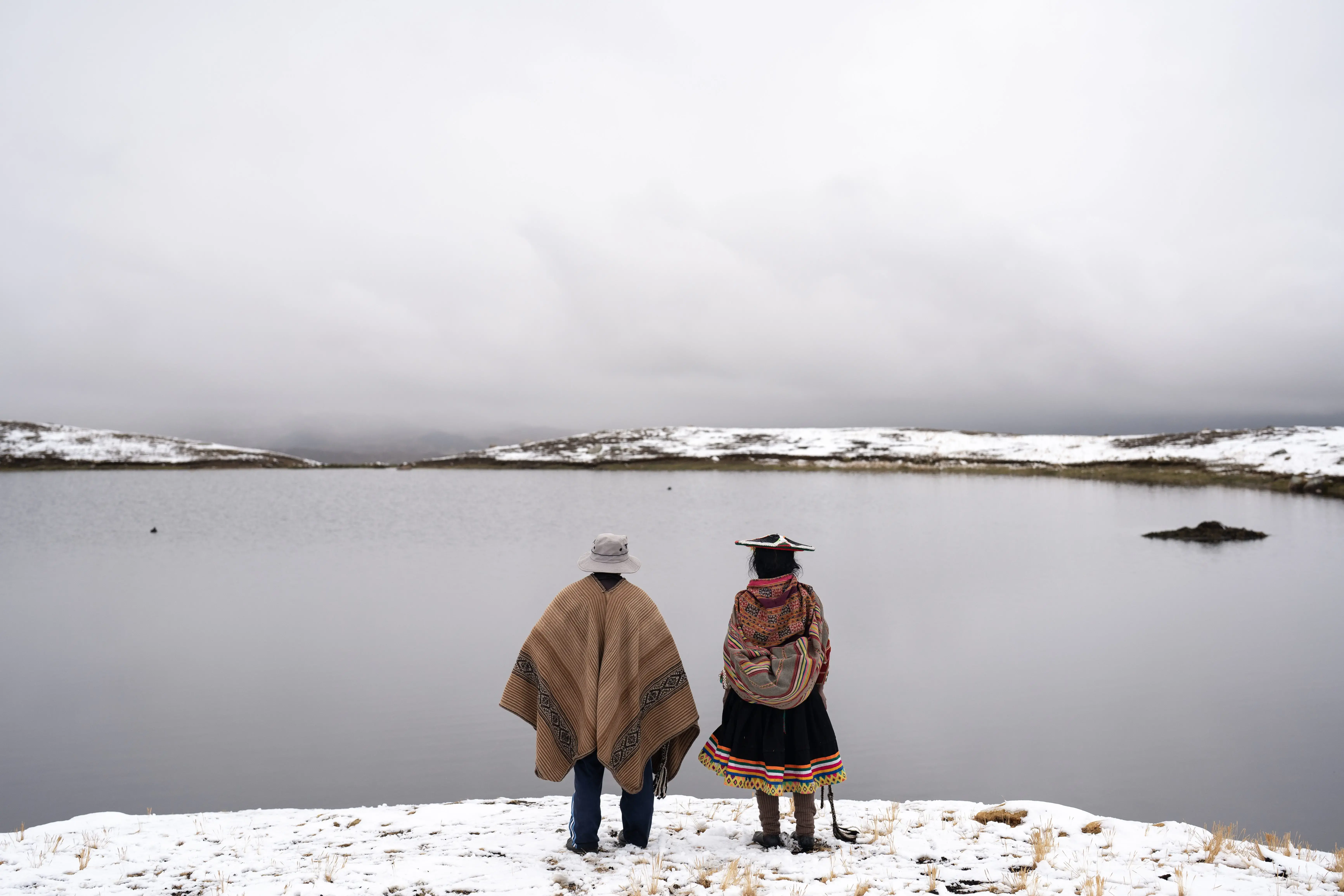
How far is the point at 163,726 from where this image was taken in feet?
26.7

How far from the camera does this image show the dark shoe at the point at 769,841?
4.64 metres

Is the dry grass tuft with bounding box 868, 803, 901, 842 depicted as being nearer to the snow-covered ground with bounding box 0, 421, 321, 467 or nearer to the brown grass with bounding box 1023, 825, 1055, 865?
the brown grass with bounding box 1023, 825, 1055, 865

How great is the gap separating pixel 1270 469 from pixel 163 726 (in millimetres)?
64153

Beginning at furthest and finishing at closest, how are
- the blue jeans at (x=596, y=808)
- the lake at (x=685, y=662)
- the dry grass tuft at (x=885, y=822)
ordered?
the lake at (x=685, y=662) → the dry grass tuft at (x=885, y=822) → the blue jeans at (x=596, y=808)

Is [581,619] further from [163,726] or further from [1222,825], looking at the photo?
[163,726]

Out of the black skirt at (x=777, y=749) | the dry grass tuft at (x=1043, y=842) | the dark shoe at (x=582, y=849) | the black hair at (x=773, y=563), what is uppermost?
the black hair at (x=773, y=563)

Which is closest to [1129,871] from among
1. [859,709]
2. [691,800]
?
[691,800]

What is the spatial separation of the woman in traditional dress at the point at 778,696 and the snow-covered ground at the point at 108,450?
92182mm

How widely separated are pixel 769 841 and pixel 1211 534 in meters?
23.5

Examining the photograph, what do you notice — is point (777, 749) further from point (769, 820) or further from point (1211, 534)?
point (1211, 534)

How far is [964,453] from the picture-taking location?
8144 cm

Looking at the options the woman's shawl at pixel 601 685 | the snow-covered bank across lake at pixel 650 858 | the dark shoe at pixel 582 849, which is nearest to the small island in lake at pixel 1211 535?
the snow-covered bank across lake at pixel 650 858

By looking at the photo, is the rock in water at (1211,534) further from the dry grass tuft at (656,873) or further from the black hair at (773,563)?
the dry grass tuft at (656,873)

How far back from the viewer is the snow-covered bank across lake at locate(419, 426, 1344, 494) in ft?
172
